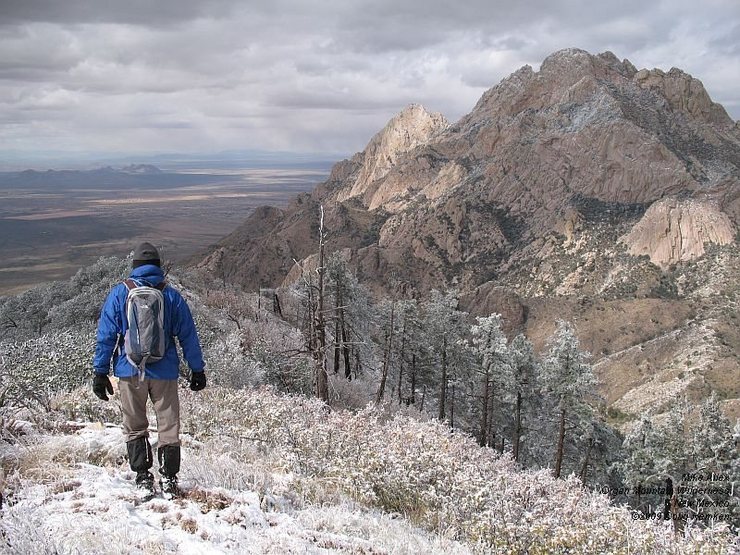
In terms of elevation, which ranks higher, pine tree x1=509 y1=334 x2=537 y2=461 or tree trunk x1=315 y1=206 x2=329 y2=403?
tree trunk x1=315 y1=206 x2=329 y2=403

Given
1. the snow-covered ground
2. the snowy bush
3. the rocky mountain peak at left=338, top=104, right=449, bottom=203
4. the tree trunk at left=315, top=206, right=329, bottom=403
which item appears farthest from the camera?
the rocky mountain peak at left=338, top=104, right=449, bottom=203

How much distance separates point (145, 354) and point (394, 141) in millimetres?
161574

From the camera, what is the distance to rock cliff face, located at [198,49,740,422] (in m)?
69.9

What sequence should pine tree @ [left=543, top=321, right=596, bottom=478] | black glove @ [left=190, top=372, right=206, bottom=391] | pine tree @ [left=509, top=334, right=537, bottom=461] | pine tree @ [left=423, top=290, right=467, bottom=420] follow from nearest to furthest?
black glove @ [left=190, top=372, right=206, bottom=391] < pine tree @ [left=543, top=321, right=596, bottom=478] < pine tree @ [left=509, top=334, right=537, bottom=461] < pine tree @ [left=423, top=290, right=467, bottom=420]

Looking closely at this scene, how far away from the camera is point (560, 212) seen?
91312 millimetres

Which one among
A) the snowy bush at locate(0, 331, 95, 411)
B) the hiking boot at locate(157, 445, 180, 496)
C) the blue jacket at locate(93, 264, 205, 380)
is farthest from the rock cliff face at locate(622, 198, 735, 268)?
the hiking boot at locate(157, 445, 180, 496)

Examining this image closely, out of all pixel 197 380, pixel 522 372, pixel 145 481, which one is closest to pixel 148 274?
pixel 197 380

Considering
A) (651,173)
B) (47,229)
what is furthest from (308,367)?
(47,229)

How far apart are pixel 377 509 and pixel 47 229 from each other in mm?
141004

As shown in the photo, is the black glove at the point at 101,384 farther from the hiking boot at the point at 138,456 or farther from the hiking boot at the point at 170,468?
the hiking boot at the point at 170,468

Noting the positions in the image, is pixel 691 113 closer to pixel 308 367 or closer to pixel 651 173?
pixel 651 173

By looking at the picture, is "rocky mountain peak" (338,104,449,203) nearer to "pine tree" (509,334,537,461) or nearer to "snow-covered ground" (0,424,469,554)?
"pine tree" (509,334,537,461)

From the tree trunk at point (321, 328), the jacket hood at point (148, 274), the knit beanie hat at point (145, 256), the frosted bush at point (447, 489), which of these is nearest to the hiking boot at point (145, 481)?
the frosted bush at point (447, 489)

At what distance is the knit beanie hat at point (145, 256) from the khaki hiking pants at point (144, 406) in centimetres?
103
